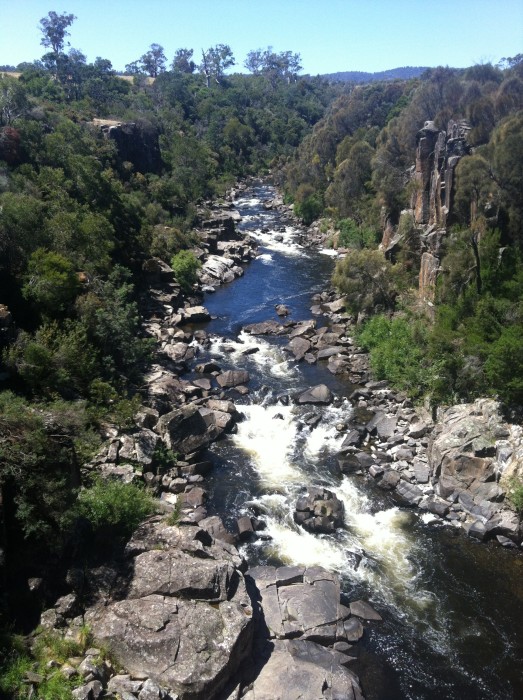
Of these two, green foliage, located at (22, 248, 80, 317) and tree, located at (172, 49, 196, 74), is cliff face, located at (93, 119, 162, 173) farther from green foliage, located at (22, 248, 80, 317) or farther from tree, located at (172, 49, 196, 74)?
tree, located at (172, 49, 196, 74)

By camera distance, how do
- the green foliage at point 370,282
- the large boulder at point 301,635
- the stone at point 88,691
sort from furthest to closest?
1. the green foliage at point 370,282
2. the large boulder at point 301,635
3. the stone at point 88,691

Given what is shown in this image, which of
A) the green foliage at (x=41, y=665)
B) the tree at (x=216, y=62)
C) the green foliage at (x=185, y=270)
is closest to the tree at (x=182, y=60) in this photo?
the tree at (x=216, y=62)

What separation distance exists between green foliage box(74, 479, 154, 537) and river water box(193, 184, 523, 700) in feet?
17.3

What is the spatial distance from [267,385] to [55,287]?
608 inches

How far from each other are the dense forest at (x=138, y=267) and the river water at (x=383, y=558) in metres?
6.36

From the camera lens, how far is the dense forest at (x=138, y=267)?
20484 millimetres

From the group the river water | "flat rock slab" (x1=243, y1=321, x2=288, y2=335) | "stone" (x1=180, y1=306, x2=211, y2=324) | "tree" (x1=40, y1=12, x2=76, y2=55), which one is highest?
"tree" (x1=40, y1=12, x2=76, y2=55)

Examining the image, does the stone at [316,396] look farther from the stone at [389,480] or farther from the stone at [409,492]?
the stone at [409,492]

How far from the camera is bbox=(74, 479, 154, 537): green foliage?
1938cm

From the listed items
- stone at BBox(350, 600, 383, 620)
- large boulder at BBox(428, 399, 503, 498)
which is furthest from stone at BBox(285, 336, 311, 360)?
stone at BBox(350, 600, 383, 620)

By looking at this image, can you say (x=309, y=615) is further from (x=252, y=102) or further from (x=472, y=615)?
(x=252, y=102)

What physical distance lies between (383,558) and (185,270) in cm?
3760

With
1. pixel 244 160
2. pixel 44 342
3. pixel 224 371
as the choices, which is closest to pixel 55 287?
pixel 44 342

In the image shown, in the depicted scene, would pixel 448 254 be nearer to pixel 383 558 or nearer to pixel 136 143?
pixel 383 558
